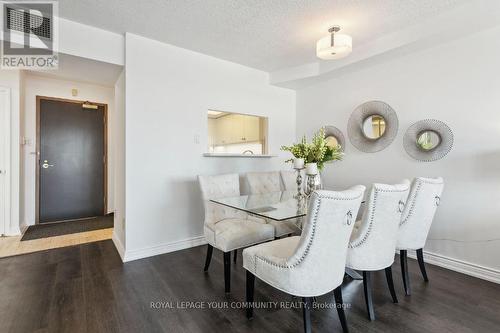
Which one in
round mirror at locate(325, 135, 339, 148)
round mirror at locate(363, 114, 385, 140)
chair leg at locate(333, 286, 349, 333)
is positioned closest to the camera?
chair leg at locate(333, 286, 349, 333)

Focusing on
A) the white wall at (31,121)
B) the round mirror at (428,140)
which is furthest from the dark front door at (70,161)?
the round mirror at (428,140)

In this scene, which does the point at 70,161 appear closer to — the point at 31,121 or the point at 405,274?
the point at 31,121

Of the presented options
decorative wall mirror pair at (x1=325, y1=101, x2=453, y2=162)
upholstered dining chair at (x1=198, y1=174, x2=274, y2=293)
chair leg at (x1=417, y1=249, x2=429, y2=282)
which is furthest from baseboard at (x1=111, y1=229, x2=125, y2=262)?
decorative wall mirror pair at (x1=325, y1=101, x2=453, y2=162)

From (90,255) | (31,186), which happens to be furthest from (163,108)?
(31,186)

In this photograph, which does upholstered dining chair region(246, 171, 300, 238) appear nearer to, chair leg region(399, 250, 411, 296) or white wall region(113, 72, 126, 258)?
chair leg region(399, 250, 411, 296)

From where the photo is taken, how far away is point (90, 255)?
111 inches

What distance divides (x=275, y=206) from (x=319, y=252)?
2.83ft

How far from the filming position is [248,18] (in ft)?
8.01

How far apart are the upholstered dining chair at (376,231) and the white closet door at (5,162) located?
4.35 metres

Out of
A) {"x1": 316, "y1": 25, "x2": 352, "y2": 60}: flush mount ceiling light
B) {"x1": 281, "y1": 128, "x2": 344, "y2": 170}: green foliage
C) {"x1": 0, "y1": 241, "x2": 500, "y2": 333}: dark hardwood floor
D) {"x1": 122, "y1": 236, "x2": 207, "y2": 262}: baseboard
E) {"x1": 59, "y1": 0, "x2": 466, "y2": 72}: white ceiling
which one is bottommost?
{"x1": 0, "y1": 241, "x2": 500, "y2": 333}: dark hardwood floor

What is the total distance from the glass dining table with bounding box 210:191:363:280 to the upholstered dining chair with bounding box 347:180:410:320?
435mm

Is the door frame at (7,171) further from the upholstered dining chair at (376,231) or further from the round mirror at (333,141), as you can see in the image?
the round mirror at (333,141)

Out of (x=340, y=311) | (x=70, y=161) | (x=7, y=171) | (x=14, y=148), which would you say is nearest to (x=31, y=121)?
(x=14, y=148)

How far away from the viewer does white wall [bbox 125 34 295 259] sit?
2.79 metres
